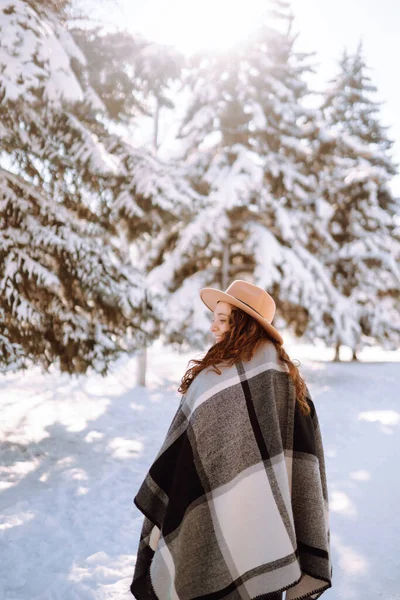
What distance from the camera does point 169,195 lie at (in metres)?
8.09

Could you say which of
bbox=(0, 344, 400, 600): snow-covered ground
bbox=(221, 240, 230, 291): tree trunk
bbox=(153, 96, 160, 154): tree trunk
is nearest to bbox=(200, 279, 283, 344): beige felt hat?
bbox=(0, 344, 400, 600): snow-covered ground

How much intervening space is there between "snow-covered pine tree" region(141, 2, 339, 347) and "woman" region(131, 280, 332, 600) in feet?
33.2

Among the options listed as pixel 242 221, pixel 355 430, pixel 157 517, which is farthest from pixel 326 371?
pixel 157 517

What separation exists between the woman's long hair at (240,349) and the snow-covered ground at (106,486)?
7.53 ft

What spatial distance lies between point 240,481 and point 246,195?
11.2m

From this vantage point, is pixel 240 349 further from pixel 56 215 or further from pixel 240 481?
pixel 56 215

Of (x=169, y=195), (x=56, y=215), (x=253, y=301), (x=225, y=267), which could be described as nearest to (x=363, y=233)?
(x=225, y=267)

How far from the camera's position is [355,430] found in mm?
8938

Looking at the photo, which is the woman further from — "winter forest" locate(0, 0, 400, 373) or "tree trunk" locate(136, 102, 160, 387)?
"tree trunk" locate(136, 102, 160, 387)

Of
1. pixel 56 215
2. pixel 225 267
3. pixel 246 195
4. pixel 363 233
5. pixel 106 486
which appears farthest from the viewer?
pixel 363 233

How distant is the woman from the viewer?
2.14 metres

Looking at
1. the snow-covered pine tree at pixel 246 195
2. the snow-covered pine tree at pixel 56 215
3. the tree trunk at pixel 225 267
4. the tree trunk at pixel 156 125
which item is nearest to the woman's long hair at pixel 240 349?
the snow-covered pine tree at pixel 56 215

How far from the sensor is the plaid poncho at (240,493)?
213 centimetres

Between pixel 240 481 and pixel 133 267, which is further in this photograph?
pixel 133 267
